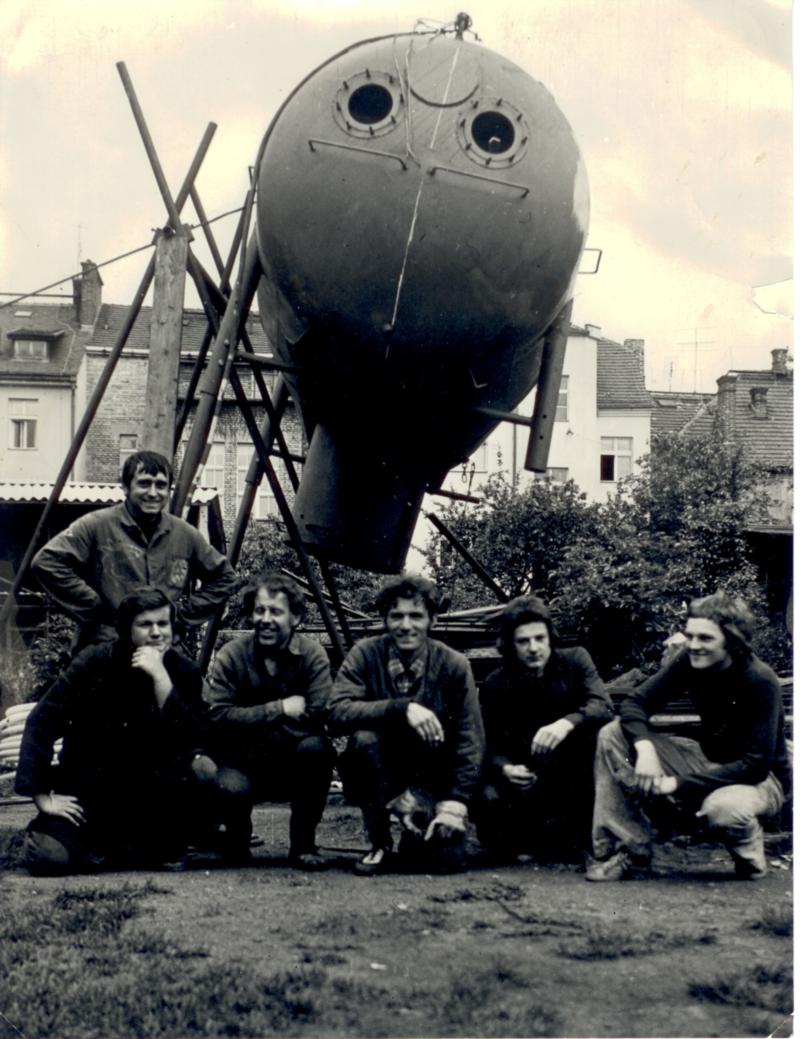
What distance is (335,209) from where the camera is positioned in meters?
6.05

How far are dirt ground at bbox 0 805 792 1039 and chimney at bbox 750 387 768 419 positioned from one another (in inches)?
632

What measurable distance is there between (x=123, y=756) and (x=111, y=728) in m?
0.13

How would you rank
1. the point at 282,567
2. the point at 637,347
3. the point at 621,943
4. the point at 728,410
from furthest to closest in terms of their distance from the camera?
the point at 637,347
the point at 282,567
the point at 728,410
the point at 621,943

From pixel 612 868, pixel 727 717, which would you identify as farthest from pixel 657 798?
pixel 727 717

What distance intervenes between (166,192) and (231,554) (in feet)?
6.94

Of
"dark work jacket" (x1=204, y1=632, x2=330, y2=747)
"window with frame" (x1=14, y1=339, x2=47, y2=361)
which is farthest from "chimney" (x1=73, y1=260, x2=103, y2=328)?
"dark work jacket" (x1=204, y1=632, x2=330, y2=747)

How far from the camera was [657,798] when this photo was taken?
5.12m

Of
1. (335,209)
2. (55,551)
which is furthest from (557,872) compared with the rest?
(335,209)

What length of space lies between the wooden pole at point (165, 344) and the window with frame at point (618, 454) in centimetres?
3167

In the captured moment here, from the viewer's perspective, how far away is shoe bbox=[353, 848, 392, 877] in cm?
524

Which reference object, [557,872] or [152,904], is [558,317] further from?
[152,904]

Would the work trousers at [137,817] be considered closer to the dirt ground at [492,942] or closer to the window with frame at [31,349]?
the dirt ground at [492,942]

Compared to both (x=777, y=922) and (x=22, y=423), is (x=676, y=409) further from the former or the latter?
(x=777, y=922)

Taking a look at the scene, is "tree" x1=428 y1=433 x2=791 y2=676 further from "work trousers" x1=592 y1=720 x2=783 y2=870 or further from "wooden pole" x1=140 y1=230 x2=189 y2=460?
"work trousers" x1=592 y1=720 x2=783 y2=870
